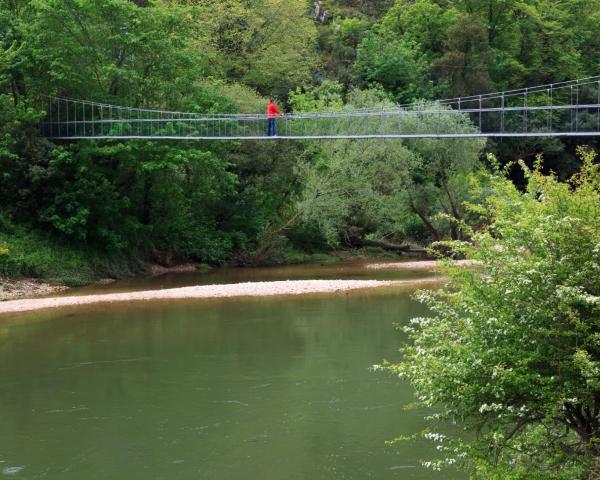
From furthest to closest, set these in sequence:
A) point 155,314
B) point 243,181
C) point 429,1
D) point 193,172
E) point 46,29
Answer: point 429,1 < point 243,181 < point 193,172 < point 46,29 < point 155,314

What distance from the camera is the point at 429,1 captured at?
58.6 meters

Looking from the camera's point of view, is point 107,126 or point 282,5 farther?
point 282,5

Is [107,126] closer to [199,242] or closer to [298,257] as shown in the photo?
[199,242]

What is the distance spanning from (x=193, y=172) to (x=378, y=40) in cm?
2123

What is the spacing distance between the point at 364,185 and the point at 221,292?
41.1 feet

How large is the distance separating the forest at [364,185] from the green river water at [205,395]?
1.39 meters

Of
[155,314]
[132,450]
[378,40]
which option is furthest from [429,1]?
[132,450]

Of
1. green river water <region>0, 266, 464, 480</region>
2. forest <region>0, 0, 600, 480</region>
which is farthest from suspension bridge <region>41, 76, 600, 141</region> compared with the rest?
green river water <region>0, 266, 464, 480</region>

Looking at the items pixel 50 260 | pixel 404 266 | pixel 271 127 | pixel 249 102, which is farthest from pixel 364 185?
pixel 50 260

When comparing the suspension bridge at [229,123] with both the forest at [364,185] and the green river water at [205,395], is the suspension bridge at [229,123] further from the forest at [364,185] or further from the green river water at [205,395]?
the green river water at [205,395]

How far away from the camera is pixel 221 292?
2825 cm

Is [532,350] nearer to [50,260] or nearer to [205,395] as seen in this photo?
[205,395]

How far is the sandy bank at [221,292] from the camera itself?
25.6 m

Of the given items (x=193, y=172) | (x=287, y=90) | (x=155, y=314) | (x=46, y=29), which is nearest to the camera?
(x=155, y=314)
